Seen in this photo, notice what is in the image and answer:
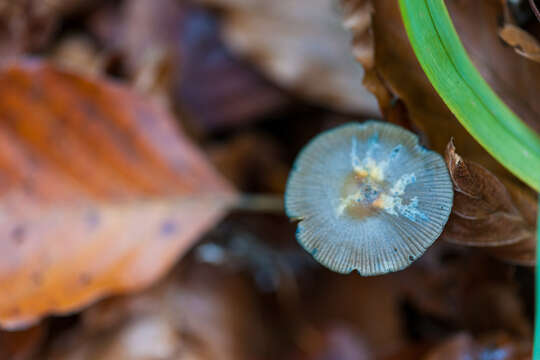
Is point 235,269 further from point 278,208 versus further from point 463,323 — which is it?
point 463,323

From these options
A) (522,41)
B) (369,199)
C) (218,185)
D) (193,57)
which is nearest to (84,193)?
(218,185)

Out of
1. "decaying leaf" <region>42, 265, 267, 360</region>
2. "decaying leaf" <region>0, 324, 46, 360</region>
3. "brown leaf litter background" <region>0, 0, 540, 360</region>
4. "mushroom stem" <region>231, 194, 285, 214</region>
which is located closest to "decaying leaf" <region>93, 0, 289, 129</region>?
"brown leaf litter background" <region>0, 0, 540, 360</region>

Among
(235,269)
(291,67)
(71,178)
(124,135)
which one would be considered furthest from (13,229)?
(291,67)

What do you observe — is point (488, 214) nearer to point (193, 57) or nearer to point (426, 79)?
point (426, 79)

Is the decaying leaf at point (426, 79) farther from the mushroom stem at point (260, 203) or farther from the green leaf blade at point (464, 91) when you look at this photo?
the mushroom stem at point (260, 203)

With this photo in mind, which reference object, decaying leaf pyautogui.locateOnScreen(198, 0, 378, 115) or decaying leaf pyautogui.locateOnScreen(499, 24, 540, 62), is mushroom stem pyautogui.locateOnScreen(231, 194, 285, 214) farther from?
decaying leaf pyautogui.locateOnScreen(499, 24, 540, 62)

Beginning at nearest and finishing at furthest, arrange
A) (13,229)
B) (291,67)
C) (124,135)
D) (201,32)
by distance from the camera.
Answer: (13,229) → (124,135) → (291,67) → (201,32)
